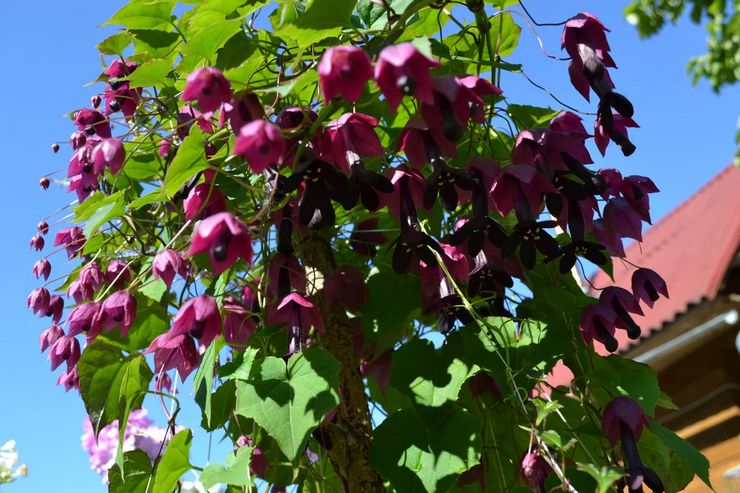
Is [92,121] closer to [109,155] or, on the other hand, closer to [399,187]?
[109,155]

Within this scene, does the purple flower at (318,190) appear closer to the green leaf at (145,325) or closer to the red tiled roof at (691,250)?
the green leaf at (145,325)

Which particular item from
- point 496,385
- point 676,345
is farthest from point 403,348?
point 676,345

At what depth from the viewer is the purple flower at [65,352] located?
117 centimetres

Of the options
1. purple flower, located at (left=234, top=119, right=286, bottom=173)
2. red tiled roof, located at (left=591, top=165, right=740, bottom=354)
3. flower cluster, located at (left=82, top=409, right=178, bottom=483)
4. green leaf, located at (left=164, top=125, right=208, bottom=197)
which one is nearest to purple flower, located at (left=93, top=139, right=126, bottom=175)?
green leaf, located at (left=164, top=125, right=208, bottom=197)

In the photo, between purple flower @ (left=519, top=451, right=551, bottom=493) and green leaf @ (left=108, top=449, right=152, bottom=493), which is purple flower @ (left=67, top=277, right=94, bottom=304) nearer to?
green leaf @ (left=108, top=449, right=152, bottom=493)

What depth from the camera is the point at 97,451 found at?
2736 mm

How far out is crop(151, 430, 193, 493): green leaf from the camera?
1043 millimetres

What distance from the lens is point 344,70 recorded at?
666 mm

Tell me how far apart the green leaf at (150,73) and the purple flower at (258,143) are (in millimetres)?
327

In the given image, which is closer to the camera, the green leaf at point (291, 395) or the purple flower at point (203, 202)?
the green leaf at point (291, 395)

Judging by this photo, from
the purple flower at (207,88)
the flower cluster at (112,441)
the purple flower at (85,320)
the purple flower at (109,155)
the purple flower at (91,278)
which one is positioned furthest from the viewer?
the flower cluster at (112,441)

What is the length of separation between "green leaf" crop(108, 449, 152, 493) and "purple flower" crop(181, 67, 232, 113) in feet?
2.02

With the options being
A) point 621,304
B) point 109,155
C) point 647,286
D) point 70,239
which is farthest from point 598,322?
point 70,239

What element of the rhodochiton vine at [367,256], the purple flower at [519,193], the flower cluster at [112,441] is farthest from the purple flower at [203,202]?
the flower cluster at [112,441]
